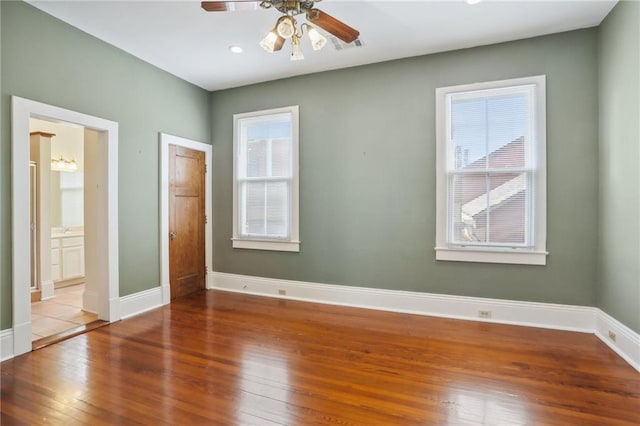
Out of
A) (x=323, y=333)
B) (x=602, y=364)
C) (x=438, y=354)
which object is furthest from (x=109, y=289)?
(x=602, y=364)

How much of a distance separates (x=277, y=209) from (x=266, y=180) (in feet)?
1.48

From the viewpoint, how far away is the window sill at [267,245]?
4430mm

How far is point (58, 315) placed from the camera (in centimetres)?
375

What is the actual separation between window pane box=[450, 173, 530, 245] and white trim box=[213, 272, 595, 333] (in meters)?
0.70

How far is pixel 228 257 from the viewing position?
4914mm

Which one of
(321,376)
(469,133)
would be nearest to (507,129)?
(469,133)

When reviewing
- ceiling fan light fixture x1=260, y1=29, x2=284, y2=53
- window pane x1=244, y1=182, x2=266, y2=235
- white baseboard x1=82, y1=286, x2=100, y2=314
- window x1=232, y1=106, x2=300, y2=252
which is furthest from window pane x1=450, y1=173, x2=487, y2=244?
white baseboard x1=82, y1=286, x2=100, y2=314

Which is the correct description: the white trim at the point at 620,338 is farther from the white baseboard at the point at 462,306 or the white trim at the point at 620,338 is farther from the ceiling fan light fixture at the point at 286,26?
the ceiling fan light fixture at the point at 286,26

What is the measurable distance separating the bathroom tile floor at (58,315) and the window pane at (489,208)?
4.33 m

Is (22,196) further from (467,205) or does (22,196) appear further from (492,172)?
(492,172)

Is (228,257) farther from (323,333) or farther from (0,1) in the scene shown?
(0,1)

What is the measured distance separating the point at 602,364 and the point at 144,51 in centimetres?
541

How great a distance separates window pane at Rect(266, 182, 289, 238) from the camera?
4.50 meters

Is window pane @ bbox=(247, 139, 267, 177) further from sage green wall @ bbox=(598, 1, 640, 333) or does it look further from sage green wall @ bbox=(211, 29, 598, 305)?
sage green wall @ bbox=(598, 1, 640, 333)
